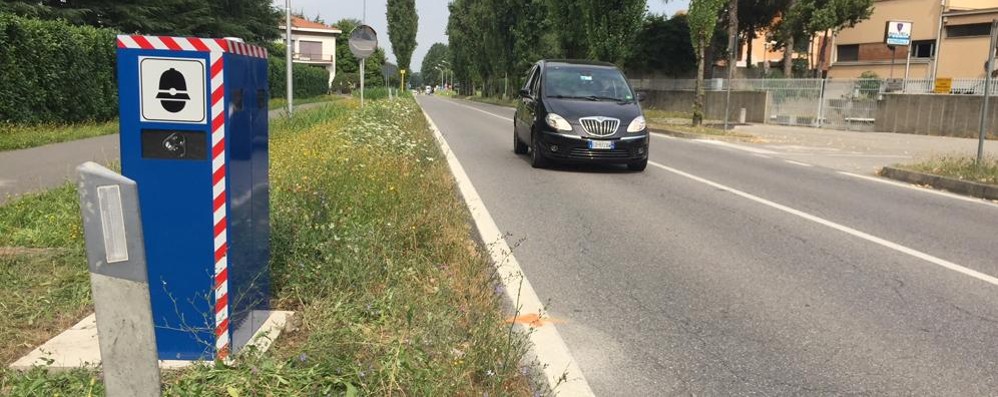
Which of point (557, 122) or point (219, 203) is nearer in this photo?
point (219, 203)

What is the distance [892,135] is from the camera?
26.2 metres

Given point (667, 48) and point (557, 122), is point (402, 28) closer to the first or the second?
point (667, 48)

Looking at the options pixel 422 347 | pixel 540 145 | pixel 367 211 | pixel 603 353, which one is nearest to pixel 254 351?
pixel 422 347

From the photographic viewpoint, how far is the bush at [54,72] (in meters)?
14.8

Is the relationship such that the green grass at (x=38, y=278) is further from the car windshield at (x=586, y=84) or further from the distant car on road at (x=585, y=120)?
the car windshield at (x=586, y=84)

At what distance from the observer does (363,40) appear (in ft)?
61.5

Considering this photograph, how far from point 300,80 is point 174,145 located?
46.6 meters

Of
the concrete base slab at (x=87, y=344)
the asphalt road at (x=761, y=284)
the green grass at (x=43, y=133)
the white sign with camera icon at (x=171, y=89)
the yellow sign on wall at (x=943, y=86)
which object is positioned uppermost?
the yellow sign on wall at (x=943, y=86)

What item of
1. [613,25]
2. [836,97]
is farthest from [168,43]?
[613,25]

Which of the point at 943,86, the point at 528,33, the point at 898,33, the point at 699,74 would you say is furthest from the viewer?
the point at 528,33

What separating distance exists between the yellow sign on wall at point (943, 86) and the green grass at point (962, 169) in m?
14.8

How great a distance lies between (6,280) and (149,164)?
1.97 metres

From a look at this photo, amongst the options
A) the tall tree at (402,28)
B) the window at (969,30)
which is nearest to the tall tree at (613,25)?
the window at (969,30)

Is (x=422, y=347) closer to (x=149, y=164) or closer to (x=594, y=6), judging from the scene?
(x=149, y=164)
